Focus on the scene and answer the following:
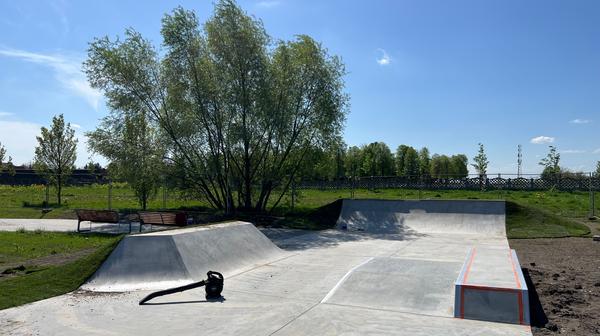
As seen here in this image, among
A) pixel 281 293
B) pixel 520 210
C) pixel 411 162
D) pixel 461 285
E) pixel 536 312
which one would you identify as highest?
pixel 411 162

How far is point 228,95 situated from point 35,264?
12.0 meters

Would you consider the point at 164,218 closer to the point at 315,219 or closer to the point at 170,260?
the point at 170,260

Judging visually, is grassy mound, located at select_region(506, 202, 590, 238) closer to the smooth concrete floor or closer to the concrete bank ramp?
the smooth concrete floor

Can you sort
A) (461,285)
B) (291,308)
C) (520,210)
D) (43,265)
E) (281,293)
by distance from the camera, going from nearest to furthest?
(461,285), (291,308), (281,293), (43,265), (520,210)

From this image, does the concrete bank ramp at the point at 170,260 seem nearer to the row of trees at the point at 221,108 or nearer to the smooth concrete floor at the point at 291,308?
the smooth concrete floor at the point at 291,308

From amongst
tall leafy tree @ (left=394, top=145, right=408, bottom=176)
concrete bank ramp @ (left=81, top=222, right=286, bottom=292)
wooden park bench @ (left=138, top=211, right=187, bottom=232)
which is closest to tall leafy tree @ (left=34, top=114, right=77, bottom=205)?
wooden park bench @ (left=138, top=211, right=187, bottom=232)

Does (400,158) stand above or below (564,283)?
above

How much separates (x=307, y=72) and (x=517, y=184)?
1905 centimetres

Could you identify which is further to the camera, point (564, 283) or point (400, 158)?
point (400, 158)

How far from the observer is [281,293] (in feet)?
25.6

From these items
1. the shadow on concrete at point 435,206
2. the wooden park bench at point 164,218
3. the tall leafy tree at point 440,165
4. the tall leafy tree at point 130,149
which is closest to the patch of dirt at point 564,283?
the shadow on concrete at point 435,206

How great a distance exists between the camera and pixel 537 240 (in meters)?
15.0

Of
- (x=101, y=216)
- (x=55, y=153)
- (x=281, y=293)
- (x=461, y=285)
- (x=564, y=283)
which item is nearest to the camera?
(x=461, y=285)

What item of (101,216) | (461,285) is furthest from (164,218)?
(461,285)
